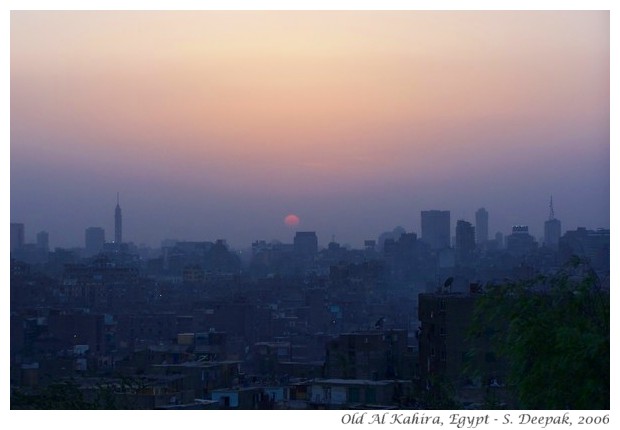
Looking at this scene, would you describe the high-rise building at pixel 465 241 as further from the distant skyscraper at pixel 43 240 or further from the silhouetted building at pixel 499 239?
the distant skyscraper at pixel 43 240

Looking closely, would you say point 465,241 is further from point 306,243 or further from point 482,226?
point 306,243

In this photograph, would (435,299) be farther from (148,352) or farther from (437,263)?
(148,352)

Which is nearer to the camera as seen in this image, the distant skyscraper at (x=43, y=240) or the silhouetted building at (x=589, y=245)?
the silhouetted building at (x=589, y=245)

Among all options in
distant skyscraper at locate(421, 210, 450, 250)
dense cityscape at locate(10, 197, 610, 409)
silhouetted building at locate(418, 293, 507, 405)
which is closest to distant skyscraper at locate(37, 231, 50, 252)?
dense cityscape at locate(10, 197, 610, 409)

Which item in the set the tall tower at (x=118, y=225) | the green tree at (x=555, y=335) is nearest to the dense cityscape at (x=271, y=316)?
the tall tower at (x=118, y=225)

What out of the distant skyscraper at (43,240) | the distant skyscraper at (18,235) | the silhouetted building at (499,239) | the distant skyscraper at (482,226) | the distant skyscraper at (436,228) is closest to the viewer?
the distant skyscraper at (18,235)

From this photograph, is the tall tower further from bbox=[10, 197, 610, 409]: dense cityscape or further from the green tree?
the green tree
